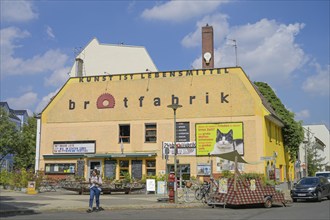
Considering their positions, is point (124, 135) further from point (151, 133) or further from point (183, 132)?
point (183, 132)

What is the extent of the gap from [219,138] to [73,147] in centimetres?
1293

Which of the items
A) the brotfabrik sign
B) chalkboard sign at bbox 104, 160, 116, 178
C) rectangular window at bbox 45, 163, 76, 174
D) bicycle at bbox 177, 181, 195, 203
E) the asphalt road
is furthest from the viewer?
rectangular window at bbox 45, 163, 76, 174

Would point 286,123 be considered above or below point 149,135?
above

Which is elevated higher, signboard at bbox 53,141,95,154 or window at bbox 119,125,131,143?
window at bbox 119,125,131,143

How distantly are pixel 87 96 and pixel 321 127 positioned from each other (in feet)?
192

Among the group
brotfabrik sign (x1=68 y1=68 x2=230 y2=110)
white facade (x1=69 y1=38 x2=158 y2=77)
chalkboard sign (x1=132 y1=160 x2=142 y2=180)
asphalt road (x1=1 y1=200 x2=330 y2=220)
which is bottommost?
asphalt road (x1=1 y1=200 x2=330 y2=220)

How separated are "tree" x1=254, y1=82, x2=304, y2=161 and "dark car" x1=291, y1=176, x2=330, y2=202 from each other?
1603 cm

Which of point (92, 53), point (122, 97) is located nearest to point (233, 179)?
point (122, 97)

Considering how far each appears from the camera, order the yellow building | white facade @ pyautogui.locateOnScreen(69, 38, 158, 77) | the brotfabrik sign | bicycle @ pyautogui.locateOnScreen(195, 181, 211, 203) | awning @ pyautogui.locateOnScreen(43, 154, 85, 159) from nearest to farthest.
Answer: bicycle @ pyautogui.locateOnScreen(195, 181, 211, 203) → the yellow building → the brotfabrik sign → awning @ pyautogui.locateOnScreen(43, 154, 85, 159) → white facade @ pyautogui.locateOnScreen(69, 38, 158, 77)

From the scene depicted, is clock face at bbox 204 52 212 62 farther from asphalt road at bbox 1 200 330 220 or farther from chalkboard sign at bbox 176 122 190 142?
asphalt road at bbox 1 200 330 220

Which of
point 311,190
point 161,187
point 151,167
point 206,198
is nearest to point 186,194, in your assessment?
point 206,198

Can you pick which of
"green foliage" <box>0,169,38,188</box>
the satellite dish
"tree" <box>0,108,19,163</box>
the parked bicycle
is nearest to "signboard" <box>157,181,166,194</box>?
the parked bicycle

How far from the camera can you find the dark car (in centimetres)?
2545

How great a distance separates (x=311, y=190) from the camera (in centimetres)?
2542
